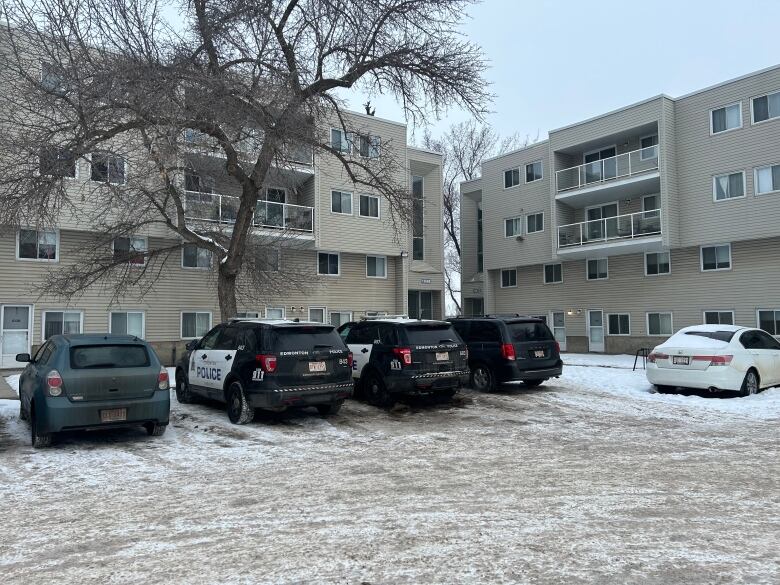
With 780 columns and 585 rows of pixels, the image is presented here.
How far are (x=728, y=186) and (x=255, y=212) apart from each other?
1758cm

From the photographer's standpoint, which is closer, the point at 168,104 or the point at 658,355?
the point at 168,104

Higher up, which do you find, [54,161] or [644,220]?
[644,220]

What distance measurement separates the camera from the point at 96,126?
12281mm

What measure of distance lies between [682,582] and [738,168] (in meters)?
22.7

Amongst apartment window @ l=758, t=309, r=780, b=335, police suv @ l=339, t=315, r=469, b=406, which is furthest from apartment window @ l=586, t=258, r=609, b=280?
police suv @ l=339, t=315, r=469, b=406

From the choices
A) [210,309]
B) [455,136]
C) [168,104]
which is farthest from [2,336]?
[455,136]

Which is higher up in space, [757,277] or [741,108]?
[741,108]

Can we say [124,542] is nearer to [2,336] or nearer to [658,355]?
[658,355]

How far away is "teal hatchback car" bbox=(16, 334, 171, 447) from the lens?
7.78 m

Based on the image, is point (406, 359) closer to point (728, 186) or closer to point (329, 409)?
point (329, 409)

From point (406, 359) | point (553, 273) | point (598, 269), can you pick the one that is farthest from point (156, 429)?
point (553, 273)

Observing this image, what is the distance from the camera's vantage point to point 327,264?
26469mm

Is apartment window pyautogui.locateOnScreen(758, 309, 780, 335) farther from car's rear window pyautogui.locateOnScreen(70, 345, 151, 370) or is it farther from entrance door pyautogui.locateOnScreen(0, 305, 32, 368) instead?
entrance door pyautogui.locateOnScreen(0, 305, 32, 368)

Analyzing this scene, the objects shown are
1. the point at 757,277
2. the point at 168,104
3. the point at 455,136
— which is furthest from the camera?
the point at 455,136
